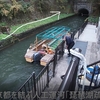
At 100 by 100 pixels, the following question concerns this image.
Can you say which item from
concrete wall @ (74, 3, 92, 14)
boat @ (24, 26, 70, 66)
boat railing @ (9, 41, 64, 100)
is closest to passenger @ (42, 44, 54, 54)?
boat @ (24, 26, 70, 66)

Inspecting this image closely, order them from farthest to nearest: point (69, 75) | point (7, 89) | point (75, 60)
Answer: point (7, 89), point (75, 60), point (69, 75)

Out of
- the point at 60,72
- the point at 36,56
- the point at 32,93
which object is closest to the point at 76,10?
the point at 36,56

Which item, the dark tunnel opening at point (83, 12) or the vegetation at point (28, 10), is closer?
the vegetation at point (28, 10)

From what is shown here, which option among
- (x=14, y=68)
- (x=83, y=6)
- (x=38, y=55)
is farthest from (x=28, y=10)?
(x=83, y=6)

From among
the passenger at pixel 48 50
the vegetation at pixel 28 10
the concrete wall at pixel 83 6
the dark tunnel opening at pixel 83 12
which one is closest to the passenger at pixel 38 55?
the passenger at pixel 48 50

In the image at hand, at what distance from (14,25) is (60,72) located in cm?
1074

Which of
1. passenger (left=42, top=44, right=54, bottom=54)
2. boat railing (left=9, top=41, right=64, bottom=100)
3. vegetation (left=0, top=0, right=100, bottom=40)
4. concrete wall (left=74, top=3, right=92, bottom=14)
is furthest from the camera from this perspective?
concrete wall (left=74, top=3, right=92, bottom=14)

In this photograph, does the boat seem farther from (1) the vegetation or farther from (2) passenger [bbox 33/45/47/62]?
(1) the vegetation

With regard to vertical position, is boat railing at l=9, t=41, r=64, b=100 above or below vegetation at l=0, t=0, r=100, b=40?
below

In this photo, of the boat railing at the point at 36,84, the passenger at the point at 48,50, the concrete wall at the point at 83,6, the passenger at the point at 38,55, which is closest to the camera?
the boat railing at the point at 36,84

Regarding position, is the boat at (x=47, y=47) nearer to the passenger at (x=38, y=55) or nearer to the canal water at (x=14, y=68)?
the passenger at (x=38, y=55)

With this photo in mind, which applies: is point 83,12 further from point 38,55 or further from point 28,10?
point 38,55

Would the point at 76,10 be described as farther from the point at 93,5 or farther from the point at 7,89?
the point at 7,89

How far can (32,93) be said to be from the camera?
4117mm
